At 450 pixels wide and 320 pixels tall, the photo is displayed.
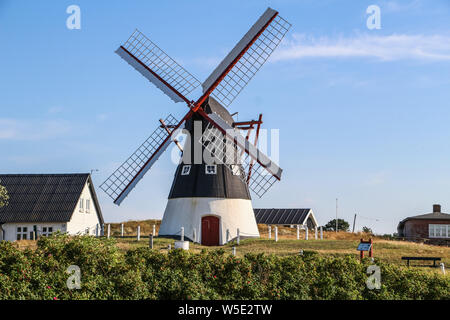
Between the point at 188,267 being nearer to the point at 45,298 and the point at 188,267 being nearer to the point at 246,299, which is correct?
the point at 246,299

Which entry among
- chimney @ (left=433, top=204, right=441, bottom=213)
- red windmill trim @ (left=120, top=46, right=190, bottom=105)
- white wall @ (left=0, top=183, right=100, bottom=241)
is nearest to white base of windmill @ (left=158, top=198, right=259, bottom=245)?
red windmill trim @ (left=120, top=46, right=190, bottom=105)

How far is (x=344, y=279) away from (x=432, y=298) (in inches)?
102

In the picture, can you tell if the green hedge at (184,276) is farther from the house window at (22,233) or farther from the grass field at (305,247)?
the house window at (22,233)

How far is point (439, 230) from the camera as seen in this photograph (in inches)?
1887

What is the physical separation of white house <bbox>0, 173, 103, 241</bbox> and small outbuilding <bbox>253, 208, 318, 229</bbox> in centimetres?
2204

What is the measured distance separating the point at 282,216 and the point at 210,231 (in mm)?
27037

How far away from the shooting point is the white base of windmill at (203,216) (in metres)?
31.1

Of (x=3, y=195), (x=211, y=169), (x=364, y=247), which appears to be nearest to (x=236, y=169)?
(x=211, y=169)

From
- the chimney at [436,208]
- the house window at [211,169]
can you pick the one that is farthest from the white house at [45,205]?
the chimney at [436,208]

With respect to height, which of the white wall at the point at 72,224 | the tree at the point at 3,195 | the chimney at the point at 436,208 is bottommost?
the white wall at the point at 72,224

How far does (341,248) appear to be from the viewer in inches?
1158

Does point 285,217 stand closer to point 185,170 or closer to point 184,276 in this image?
point 185,170

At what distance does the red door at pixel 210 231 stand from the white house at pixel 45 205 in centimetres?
739

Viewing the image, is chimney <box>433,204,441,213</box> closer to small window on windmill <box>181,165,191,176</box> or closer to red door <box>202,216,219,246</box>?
red door <box>202,216,219,246</box>
